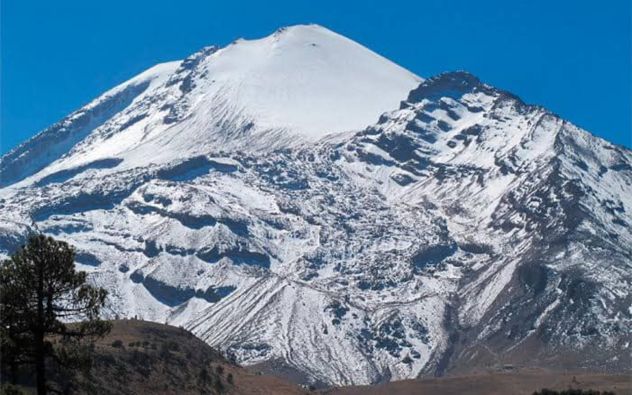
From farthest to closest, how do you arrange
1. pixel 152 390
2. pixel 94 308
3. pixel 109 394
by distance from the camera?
pixel 152 390 < pixel 109 394 < pixel 94 308

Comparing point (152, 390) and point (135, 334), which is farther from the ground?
point (135, 334)

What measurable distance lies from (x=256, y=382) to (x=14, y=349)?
12558cm

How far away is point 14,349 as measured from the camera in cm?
5784

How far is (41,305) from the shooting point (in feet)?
191

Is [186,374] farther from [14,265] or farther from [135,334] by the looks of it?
[14,265]

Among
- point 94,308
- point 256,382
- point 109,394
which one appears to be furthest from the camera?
point 256,382

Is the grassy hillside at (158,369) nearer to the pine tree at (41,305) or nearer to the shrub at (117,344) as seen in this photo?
the shrub at (117,344)

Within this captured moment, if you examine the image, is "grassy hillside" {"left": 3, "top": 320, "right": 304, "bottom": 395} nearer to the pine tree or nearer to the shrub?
the shrub

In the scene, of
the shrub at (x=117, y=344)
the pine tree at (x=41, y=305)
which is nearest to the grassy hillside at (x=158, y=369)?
the shrub at (x=117, y=344)

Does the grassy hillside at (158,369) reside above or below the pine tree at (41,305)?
above

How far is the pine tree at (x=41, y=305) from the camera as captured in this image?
57.6 m

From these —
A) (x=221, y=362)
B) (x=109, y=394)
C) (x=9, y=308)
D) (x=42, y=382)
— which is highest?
(x=221, y=362)

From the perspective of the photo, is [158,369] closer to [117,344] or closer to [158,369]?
[158,369]

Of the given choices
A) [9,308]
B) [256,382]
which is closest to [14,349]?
[9,308]
